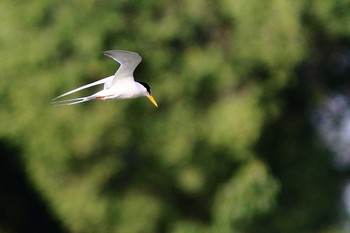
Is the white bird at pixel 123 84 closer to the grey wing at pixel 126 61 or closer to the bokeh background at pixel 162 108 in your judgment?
the grey wing at pixel 126 61

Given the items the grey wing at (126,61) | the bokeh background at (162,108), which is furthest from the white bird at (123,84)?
the bokeh background at (162,108)

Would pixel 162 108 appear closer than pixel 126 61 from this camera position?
No

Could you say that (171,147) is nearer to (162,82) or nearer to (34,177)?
(162,82)

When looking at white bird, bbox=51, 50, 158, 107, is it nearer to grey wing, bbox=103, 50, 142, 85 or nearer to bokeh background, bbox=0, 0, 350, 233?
grey wing, bbox=103, 50, 142, 85

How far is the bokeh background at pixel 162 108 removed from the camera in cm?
1884

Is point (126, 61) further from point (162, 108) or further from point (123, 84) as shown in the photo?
point (162, 108)

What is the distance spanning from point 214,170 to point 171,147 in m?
0.72

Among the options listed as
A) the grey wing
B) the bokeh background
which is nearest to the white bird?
the grey wing

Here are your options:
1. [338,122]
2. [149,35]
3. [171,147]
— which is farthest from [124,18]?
[338,122]

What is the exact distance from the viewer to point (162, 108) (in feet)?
63.2

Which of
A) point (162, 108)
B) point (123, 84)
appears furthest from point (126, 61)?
point (162, 108)

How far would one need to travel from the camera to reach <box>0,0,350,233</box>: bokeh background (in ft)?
61.8

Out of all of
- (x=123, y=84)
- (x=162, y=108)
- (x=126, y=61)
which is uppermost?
(x=162, y=108)

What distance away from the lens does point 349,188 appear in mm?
22406
